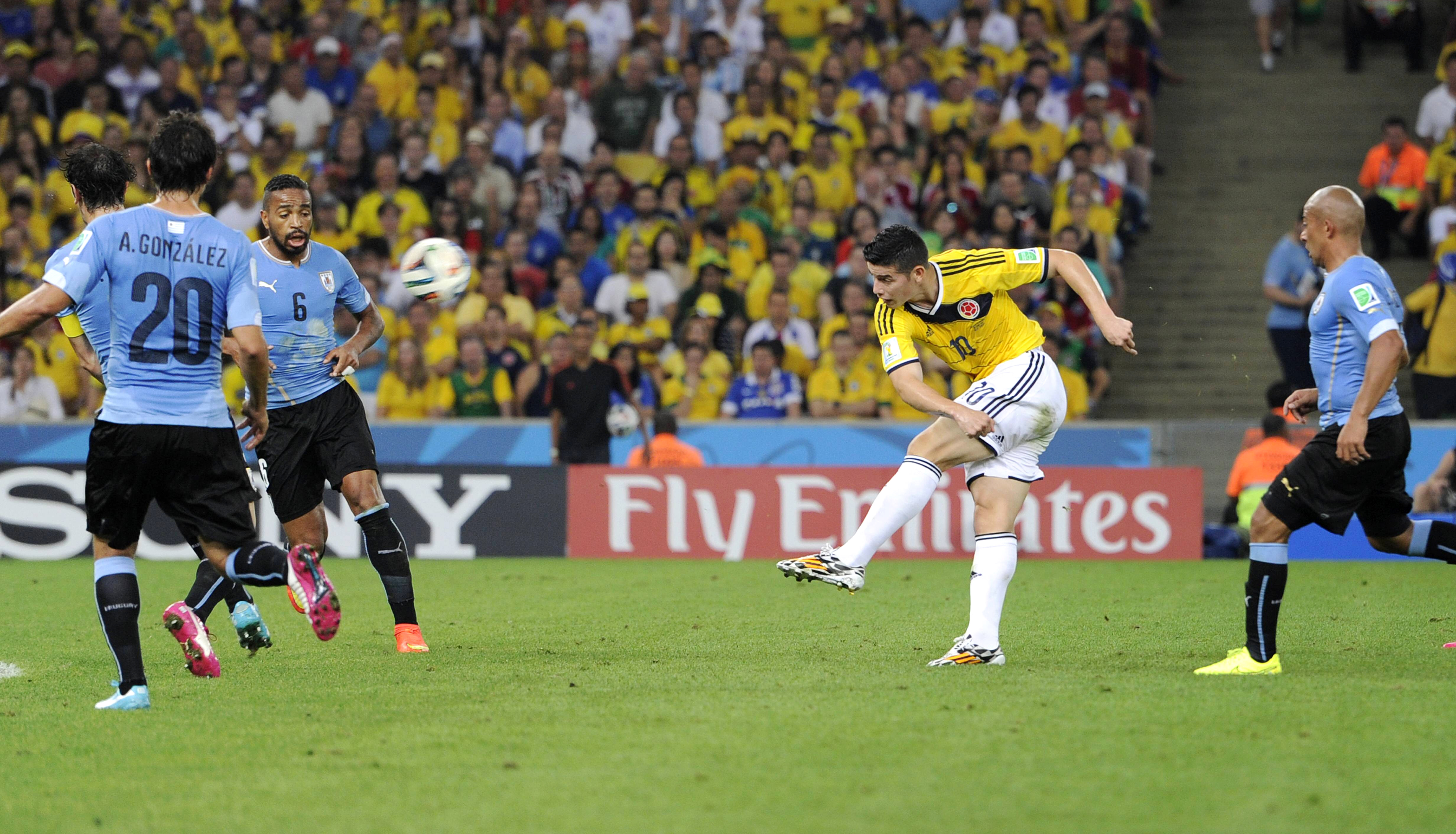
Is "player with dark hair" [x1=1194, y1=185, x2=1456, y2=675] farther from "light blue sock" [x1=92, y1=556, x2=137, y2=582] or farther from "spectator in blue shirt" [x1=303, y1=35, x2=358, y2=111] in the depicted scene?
"spectator in blue shirt" [x1=303, y1=35, x2=358, y2=111]

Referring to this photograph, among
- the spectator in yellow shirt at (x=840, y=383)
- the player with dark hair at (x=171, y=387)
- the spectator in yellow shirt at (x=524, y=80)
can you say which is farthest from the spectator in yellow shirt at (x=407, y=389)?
the player with dark hair at (x=171, y=387)

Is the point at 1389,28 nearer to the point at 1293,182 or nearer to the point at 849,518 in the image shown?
the point at 1293,182

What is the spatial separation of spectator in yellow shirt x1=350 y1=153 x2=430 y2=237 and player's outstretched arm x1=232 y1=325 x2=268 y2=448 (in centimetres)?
1209

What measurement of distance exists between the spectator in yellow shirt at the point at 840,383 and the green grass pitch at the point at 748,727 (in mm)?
6100

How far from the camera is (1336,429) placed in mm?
7180

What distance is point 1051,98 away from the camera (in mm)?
19453

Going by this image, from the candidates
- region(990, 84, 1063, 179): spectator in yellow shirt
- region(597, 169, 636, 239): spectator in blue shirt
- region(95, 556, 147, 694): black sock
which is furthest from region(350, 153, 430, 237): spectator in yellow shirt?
region(95, 556, 147, 694): black sock

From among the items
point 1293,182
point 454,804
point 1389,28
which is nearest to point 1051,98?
point 1293,182

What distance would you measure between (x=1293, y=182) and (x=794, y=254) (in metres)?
7.17

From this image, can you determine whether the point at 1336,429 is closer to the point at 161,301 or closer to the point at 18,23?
the point at 161,301

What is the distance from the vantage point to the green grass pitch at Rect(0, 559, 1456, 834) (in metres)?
4.71

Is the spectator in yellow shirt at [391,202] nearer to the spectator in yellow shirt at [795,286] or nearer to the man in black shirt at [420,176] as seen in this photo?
the man in black shirt at [420,176]

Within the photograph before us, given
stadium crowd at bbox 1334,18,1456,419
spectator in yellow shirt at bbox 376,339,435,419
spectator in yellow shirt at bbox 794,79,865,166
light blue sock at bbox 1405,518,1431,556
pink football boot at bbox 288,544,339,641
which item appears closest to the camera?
pink football boot at bbox 288,544,339,641

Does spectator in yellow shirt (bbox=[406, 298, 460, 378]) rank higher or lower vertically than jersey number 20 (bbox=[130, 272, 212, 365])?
lower
